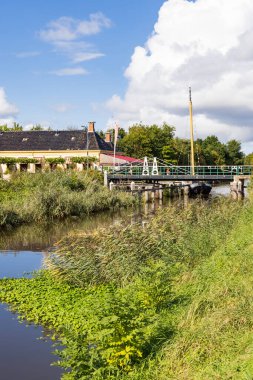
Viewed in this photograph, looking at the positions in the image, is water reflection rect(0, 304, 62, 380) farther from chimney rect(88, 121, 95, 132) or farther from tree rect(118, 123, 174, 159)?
tree rect(118, 123, 174, 159)

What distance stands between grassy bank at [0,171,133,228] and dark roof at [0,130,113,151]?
718 inches

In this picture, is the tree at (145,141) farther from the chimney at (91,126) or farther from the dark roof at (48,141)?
the chimney at (91,126)

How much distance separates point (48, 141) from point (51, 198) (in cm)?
3034

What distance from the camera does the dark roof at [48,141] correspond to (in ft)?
185

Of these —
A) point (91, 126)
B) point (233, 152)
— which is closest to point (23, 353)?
point (91, 126)

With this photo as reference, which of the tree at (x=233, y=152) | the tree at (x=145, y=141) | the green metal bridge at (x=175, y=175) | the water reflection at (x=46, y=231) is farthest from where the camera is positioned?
Answer: the tree at (x=233, y=152)

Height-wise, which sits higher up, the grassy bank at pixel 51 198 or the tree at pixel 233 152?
the tree at pixel 233 152

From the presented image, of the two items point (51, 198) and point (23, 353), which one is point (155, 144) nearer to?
point (51, 198)

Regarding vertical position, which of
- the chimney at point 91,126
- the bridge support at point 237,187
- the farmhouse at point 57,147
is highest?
the chimney at point 91,126

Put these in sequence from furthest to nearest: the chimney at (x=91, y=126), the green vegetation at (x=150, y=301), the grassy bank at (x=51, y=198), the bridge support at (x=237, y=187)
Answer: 1. the chimney at (x=91, y=126)
2. the bridge support at (x=237, y=187)
3. the grassy bank at (x=51, y=198)
4. the green vegetation at (x=150, y=301)

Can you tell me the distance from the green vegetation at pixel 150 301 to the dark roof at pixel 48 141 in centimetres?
4164

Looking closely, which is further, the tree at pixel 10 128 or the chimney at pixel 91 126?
the tree at pixel 10 128

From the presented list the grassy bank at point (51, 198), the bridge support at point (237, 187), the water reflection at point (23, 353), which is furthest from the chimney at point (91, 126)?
the water reflection at point (23, 353)

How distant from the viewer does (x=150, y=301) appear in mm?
8516
